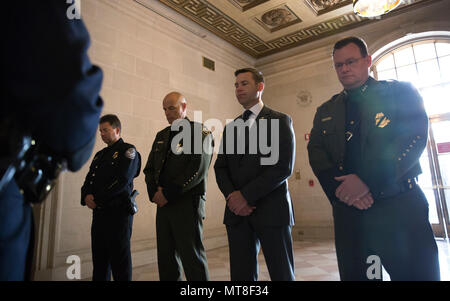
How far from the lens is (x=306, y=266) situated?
3.72 metres

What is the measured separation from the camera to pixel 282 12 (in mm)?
5852

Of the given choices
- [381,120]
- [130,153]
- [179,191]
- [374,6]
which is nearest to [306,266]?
[179,191]

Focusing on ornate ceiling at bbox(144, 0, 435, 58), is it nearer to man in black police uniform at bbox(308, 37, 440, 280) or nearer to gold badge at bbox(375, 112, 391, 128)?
man in black police uniform at bbox(308, 37, 440, 280)

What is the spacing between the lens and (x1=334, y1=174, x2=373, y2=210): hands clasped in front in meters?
1.31

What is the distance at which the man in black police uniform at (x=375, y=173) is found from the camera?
1.22m

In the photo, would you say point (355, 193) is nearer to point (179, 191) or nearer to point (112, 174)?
point (179, 191)

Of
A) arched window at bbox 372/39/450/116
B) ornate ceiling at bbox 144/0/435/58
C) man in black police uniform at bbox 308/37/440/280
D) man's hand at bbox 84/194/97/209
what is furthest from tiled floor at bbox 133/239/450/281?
ornate ceiling at bbox 144/0/435/58

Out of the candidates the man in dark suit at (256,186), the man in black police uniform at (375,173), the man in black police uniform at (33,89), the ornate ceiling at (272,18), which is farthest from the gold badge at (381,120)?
the ornate ceiling at (272,18)

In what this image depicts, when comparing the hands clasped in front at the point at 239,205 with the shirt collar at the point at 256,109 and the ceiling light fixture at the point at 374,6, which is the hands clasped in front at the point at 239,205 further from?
the ceiling light fixture at the point at 374,6

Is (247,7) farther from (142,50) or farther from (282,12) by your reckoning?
(142,50)

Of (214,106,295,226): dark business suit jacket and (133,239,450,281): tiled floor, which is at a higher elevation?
(214,106,295,226): dark business suit jacket

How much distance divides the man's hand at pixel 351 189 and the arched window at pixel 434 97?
6033 mm
